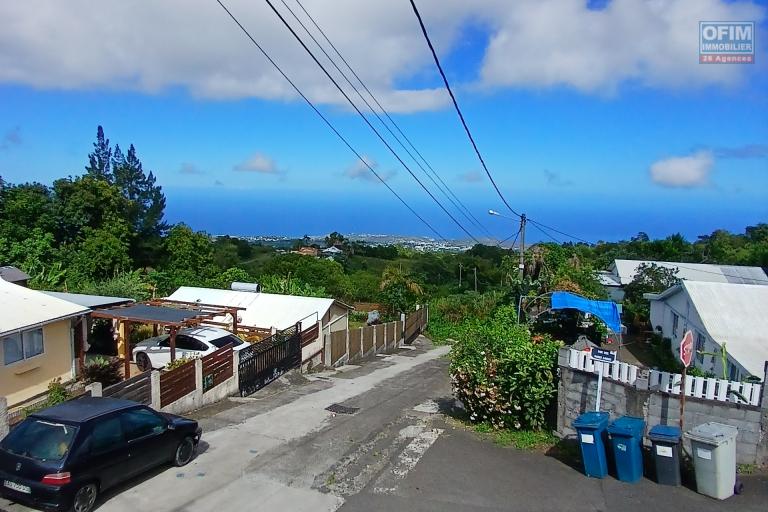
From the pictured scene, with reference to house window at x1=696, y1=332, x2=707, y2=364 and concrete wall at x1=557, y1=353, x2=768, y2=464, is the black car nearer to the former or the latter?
concrete wall at x1=557, y1=353, x2=768, y2=464

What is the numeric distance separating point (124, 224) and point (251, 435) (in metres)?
31.8

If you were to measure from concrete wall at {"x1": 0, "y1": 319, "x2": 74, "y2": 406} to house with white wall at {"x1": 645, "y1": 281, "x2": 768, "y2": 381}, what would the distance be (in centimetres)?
1549

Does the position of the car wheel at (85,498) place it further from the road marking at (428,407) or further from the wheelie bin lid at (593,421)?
the road marking at (428,407)

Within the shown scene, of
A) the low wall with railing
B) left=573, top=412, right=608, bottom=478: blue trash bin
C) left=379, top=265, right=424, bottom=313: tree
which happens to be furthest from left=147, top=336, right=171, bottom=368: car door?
left=379, top=265, right=424, bottom=313: tree

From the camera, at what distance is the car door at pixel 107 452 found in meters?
7.60

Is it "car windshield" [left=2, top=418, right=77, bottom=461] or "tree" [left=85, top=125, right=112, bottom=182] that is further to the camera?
"tree" [left=85, top=125, right=112, bottom=182]

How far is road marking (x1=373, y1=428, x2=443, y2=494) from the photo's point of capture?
8742mm

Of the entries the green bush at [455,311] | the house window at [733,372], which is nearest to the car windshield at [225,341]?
the house window at [733,372]

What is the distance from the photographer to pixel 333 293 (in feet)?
128

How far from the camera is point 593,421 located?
8961 millimetres

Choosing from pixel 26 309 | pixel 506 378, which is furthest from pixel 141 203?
pixel 506 378

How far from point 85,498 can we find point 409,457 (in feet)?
16.0

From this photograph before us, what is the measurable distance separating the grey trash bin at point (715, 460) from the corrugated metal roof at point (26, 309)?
12.4m

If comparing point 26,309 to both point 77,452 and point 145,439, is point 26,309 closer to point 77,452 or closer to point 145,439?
point 145,439
